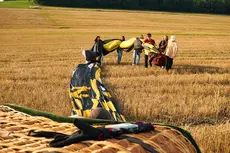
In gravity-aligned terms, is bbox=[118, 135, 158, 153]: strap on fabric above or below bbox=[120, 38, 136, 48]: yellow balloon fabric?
above

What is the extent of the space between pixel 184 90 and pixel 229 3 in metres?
85.2

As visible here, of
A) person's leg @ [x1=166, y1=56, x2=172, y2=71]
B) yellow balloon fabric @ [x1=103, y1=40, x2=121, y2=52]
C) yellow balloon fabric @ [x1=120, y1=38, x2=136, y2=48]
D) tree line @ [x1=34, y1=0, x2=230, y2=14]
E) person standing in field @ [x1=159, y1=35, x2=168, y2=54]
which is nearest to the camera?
person's leg @ [x1=166, y1=56, x2=172, y2=71]

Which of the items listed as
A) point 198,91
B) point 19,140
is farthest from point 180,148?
point 198,91

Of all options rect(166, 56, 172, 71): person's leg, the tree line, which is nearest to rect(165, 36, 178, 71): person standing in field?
rect(166, 56, 172, 71): person's leg

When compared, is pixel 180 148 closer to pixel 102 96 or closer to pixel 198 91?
pixel 102 96

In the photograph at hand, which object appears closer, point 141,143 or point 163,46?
point 141,143

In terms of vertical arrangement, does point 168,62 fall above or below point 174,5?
below

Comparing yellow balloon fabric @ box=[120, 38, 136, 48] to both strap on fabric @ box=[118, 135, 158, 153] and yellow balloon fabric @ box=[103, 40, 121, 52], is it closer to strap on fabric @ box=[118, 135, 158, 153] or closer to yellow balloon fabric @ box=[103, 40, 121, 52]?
yellow balloon fabric @ box=[103, 40, 121, 52]

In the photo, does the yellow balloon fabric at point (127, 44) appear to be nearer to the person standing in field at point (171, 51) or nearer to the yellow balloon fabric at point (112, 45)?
the yellow balloon fabric at point (112, 45)

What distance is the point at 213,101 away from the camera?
7809 millimetres

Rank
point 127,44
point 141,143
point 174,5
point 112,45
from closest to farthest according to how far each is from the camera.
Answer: point 141,143 → point 112,45 → point 127,44 → point 174,5

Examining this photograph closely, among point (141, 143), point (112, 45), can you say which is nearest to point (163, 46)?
point (112, 45)

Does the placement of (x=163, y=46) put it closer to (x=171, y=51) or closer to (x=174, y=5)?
(x=171, y=51)

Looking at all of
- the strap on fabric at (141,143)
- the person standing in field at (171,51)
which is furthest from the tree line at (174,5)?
the strap on fabric at (141,143)
